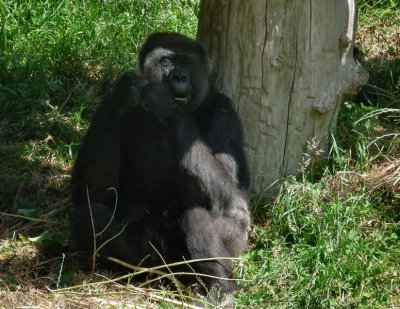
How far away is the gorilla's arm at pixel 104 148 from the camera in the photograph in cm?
493

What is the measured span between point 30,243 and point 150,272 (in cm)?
110

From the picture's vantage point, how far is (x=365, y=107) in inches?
244

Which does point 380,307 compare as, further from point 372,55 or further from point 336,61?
Answer: point 372,55

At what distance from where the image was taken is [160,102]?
4734mm

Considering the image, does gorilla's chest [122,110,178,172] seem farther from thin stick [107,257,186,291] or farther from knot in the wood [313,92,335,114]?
knot in the wood [313,92,335,114]

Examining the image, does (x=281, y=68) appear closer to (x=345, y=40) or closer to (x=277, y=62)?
(x=277, y=62)

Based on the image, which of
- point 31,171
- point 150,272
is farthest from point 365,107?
point 31,171

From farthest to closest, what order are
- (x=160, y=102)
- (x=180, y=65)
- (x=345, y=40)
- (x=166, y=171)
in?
(x=345, y=40), (x=166, y=171), (x=180, y=65), (x=160, y=102)

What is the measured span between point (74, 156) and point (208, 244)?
2.12 metres

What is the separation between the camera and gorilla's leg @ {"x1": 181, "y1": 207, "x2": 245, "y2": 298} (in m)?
4.81

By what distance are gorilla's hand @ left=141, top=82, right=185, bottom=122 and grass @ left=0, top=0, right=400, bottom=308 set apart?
1.21 metres

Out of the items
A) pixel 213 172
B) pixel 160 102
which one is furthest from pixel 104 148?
pixel 213 172

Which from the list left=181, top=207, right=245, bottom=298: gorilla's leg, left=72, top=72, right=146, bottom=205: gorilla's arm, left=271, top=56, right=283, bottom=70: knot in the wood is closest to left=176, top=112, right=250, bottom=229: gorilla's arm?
left=181, top=207, right=245, bottom=298: gorilla's leg

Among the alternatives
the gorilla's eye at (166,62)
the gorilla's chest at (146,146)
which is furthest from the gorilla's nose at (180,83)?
the gorilla's chest at (146,146)
